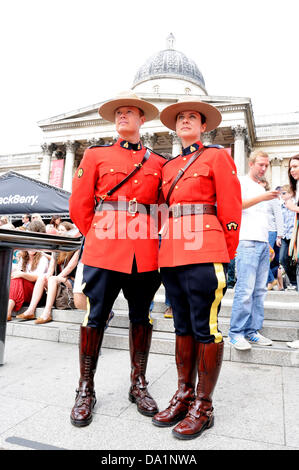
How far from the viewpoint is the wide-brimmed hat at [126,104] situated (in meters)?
2.68

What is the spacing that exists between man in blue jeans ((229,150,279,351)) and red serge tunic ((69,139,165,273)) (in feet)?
4.80

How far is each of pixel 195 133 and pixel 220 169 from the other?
0.40 meters

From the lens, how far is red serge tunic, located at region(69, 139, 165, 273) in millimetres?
2514

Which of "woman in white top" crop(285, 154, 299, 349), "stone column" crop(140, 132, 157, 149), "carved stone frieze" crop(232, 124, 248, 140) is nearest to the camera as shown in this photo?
"woman in white top" crop(285, 154, 299, 349)

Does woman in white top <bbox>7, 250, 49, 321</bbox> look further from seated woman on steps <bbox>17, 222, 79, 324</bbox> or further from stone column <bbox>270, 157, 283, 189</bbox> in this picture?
stone column <bbox>270, 157, 283, 189</bbox>

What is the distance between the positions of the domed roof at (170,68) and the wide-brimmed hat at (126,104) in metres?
44.0

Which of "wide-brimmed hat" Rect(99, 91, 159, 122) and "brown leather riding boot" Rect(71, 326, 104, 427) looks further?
"wide-brimmed hat" Rect(99, 91, 159, 122)

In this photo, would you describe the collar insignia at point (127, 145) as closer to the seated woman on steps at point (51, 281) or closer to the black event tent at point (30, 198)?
the seated woman on steps at point (51, 281)

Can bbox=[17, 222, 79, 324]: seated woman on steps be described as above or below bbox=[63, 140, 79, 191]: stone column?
below

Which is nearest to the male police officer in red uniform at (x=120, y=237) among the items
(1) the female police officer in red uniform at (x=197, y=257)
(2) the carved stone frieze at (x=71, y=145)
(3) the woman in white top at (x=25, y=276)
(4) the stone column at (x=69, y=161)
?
(1) the female police officer in red uniform at (x=197, y=257)

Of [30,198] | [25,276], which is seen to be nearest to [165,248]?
[25,276]

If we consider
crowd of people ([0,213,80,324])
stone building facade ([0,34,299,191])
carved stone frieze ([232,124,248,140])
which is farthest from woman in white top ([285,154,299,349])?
carved stone frieze ([232,124,248,140])

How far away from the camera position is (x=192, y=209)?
2.43 metres
